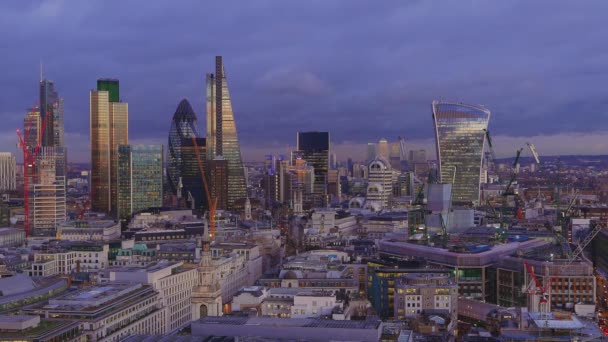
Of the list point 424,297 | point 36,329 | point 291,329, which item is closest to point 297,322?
point 291,329

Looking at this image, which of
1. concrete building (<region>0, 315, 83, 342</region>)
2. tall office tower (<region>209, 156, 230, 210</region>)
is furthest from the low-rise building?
tall office tower (<region>209, 156, 230, 210</region>)

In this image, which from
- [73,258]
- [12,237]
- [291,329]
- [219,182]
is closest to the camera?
[291,329]

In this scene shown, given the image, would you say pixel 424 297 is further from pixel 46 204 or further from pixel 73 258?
pixel 46 204

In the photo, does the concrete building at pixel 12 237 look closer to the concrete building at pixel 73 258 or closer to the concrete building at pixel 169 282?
the concrete building at pixel 73 258

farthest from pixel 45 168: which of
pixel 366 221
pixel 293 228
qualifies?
pixel 366 221

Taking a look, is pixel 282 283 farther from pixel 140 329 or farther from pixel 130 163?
pixel 130 163

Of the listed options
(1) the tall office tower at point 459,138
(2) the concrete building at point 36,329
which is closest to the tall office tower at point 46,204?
(1) the tall office tower at point 459,138

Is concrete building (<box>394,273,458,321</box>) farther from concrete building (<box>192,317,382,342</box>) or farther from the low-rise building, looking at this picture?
the low-rise building
